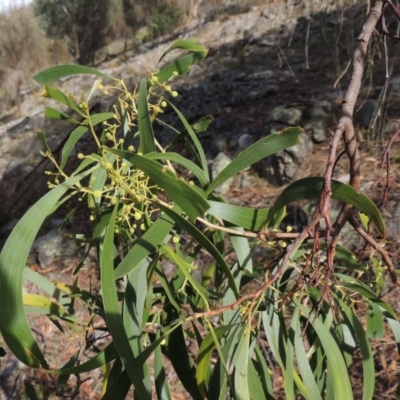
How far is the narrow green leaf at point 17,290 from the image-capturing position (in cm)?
45

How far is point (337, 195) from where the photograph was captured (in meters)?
0.52

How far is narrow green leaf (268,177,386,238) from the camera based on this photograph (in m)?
0.49

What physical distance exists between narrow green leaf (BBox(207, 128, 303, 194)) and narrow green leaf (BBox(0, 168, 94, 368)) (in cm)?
24

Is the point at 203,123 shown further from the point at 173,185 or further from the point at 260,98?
the point at 260,98

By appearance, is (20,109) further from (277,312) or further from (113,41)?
(277,312)

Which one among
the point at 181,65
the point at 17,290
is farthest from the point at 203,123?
the point at 17,290

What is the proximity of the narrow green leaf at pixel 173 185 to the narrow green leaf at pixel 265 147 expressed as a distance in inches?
4.9

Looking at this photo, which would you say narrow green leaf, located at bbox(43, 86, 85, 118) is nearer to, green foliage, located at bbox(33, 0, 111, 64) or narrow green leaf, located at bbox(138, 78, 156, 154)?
narrow green leaf, located at bbox(138, 78, 156, 154)


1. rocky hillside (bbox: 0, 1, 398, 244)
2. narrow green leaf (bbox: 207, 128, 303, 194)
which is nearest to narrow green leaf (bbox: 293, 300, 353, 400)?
narrow green leaf (bbox: 207, 128, 303, 194)

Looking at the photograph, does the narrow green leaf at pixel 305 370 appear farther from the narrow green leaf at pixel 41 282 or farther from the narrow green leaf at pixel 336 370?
the narrow green leaf at pixel 41 282

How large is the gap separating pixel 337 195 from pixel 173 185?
0.20 m

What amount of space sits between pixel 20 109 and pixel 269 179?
6477mm

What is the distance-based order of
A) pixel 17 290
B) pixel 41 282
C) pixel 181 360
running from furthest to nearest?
pixel 41 282 < pixel 181 360 < pixel 17 290

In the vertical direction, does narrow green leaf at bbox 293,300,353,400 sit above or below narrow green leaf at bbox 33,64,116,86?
below
